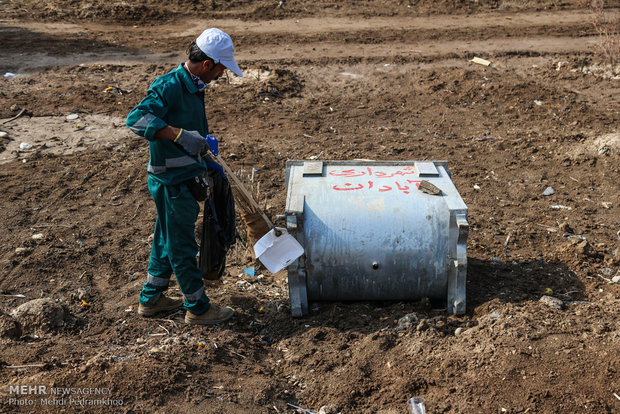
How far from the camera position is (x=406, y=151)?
7414mm

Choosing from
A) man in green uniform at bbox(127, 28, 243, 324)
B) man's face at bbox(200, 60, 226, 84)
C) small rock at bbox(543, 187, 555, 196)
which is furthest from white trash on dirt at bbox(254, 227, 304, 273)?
small rock at bbox(543, 187, 555, 196)

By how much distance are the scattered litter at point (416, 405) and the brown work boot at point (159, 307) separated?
1.77 m

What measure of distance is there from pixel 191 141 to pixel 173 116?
0.88ft

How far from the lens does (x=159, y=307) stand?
4312mm

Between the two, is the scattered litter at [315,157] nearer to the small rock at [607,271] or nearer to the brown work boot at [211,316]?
the brown work boot at [211,316]

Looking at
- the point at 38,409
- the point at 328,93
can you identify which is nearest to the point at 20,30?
the point at 328,93

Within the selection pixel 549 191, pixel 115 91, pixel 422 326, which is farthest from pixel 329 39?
pixel 422 326

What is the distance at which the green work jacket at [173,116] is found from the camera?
3.76m

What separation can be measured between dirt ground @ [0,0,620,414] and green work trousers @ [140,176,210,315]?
0.69 feet

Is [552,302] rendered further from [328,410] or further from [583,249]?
[328,410]

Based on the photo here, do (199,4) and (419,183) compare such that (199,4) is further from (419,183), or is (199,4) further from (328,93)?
(419,183)

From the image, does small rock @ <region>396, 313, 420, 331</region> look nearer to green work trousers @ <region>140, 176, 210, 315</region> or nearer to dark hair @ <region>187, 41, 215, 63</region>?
green work trousers @ <region>140, 176, 210, 315</region>

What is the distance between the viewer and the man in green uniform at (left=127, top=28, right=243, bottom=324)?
3703mm

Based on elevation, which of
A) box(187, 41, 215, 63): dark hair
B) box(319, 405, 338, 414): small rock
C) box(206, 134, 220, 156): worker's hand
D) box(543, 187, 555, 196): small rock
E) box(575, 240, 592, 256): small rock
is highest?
box(187, 41, 215, 63): dark hair
